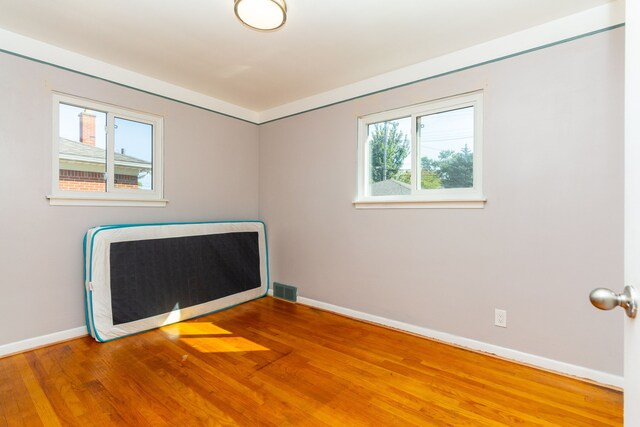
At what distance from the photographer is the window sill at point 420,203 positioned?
98.3 inches

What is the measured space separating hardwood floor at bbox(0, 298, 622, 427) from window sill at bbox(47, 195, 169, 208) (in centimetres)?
118

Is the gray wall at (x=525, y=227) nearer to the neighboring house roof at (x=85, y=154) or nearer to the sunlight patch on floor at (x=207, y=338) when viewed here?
the sunlight patch on floor at (x=207, y=338)

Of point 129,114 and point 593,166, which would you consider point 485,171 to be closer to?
point 593,166

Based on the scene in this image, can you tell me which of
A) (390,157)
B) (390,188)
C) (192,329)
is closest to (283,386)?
(192,329)

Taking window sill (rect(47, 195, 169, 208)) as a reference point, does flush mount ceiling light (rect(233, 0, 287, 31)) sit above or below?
above

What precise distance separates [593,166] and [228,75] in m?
3.14

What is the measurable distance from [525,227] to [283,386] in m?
2.06

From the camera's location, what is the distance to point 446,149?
107 inches

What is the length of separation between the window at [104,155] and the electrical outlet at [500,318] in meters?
3.29

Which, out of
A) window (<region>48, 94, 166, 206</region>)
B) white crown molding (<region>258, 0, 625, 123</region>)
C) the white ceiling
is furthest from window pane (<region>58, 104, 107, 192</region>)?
white crown molding (<region>258, 0, 625, 123</region>)

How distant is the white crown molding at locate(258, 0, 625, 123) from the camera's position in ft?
6.64

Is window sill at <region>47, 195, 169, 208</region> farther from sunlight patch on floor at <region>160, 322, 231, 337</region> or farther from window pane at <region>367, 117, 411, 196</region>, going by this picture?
window pane at <region>367, 117, 411, 196</region>

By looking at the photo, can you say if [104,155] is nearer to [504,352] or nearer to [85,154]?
[85,154]

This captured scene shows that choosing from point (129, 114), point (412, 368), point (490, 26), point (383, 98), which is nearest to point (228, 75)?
point (129, 114)
